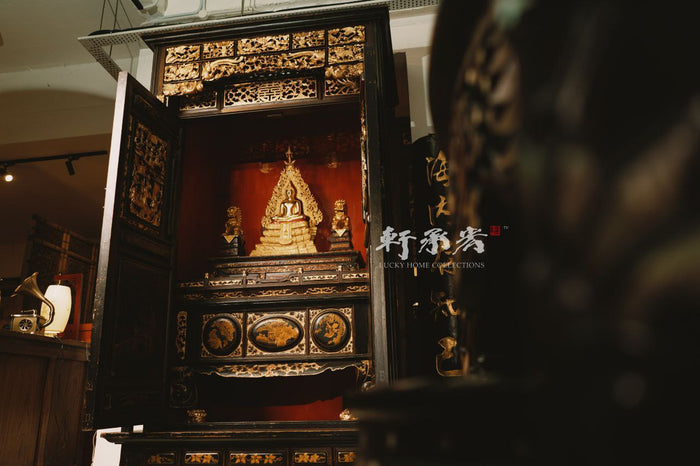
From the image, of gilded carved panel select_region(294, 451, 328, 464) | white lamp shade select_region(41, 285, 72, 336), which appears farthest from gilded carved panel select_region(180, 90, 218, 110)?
white lamp shade select_region(41, 285, 72, 336)

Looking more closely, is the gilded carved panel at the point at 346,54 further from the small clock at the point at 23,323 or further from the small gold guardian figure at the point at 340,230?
the small clock at the point at 23,323

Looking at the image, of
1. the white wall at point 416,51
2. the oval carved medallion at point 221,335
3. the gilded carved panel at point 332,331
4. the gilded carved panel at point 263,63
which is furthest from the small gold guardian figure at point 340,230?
the gilded carved panel at point 263,63

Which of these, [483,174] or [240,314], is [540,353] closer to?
[483,174]

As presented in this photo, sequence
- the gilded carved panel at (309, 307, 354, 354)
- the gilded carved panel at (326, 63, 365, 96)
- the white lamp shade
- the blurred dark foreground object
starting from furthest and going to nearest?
the white lamp shade < the gilded carved panel at (326, 63, 365, 96) < the gilded carved panel at (309, 307, 354, 354) < the blurred dark foreground object

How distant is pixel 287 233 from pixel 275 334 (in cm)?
79

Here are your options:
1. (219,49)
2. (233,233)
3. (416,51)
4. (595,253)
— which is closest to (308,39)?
(219,49)

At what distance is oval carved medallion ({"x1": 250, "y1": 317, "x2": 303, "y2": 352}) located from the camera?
268cm

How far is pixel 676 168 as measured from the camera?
0.32 m

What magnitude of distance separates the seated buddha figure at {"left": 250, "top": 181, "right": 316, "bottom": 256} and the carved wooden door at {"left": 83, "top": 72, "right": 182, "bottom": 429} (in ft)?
2.29

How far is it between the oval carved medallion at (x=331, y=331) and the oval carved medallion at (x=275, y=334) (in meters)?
0.10

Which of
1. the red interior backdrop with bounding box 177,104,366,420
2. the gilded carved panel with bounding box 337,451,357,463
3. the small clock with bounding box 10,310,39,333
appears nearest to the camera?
the gilded carved panel with bounding box 337,451,357,463

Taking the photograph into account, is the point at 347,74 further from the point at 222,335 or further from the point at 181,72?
the point at 222,335

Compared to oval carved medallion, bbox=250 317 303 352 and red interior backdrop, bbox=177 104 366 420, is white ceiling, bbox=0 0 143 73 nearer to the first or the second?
red interior backdrop, bbox=177 104 366 420

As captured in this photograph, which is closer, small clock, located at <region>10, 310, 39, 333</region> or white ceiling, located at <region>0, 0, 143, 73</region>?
small clock, located at <region>10, 310, 39, 333</region>
